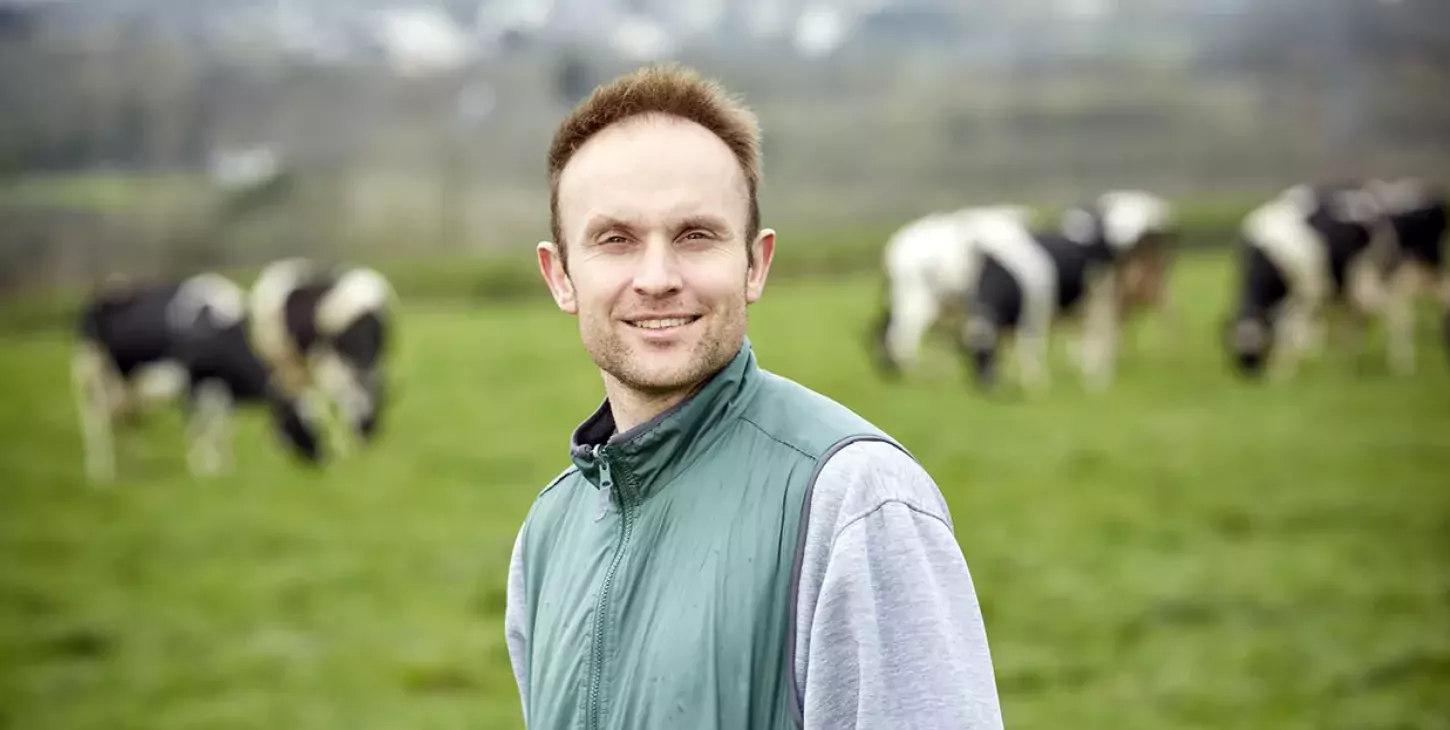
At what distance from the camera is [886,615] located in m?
1.25

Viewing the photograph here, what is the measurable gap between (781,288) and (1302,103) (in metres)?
11.1

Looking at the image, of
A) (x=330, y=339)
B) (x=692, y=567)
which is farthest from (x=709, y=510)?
(x=330, y=339)

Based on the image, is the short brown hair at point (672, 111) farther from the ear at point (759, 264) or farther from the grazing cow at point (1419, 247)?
the grazing cow at point (1419, 247)

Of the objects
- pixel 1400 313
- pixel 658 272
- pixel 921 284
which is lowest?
pixel 658 272

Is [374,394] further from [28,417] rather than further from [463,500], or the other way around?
[28,417]

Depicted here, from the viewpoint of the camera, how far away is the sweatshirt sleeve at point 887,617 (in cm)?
124

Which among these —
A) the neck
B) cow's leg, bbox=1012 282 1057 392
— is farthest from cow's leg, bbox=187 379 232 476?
the neck

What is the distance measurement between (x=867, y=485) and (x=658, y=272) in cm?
29

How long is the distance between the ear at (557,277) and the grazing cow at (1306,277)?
528 inches

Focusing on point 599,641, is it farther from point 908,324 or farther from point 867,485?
point 908,324

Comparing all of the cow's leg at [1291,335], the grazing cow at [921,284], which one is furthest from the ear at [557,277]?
the cow's leg at [1291,335]

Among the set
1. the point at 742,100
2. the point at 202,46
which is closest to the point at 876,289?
the point at 202,46

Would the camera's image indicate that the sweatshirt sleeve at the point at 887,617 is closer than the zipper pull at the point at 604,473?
Yes

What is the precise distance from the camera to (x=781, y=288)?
1023 inches
